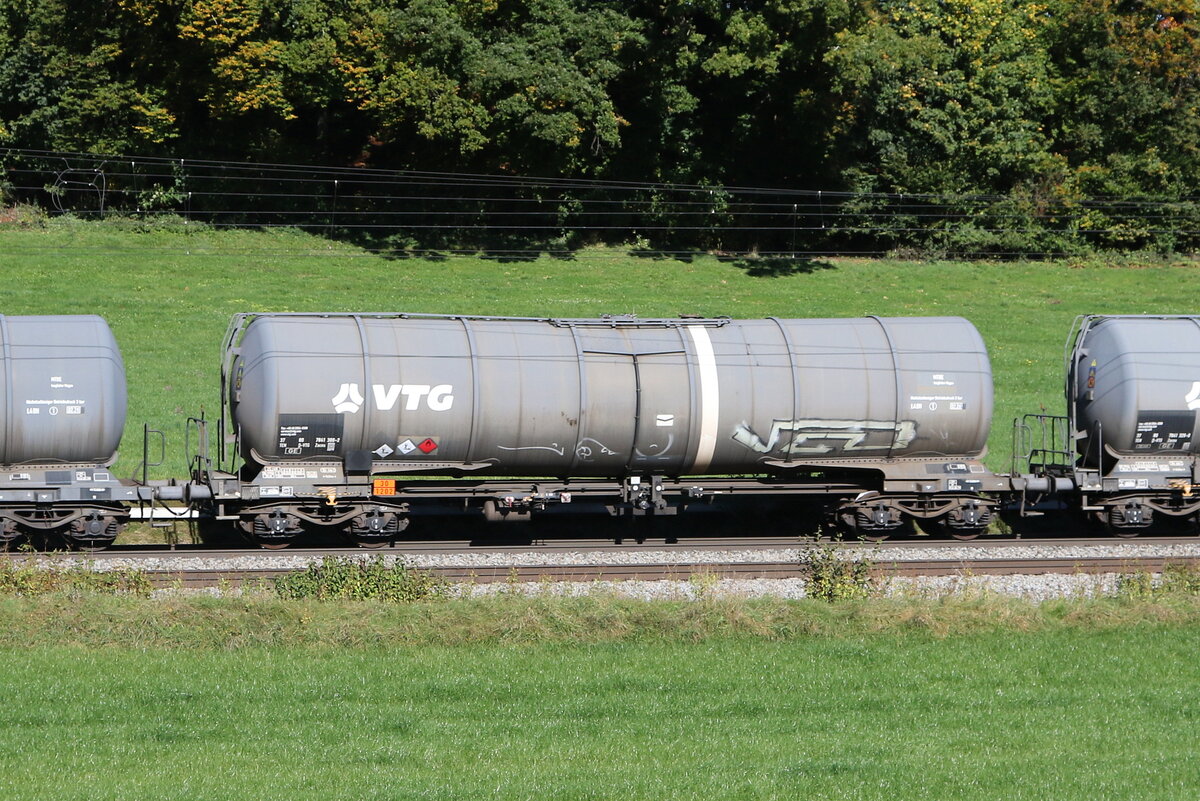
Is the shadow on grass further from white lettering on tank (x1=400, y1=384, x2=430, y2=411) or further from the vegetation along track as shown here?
white lettering on tank (x1=400, y1=384, x2=430, y2=411)

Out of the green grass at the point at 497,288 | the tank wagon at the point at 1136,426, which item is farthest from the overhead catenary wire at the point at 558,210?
the tank wagon at the point at 1136,426

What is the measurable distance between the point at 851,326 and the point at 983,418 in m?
2.83

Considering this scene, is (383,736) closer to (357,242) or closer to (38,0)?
(357,242)

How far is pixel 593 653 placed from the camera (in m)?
16.7

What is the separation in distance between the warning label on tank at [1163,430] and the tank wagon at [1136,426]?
0.02 metres

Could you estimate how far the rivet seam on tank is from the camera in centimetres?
2216

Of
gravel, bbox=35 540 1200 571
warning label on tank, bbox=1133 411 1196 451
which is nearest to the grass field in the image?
gravel, bbox=35 540 1200 571

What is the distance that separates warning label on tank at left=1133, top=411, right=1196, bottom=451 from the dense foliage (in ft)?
84.5

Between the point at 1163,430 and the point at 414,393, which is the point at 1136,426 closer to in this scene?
the point at 1163,430

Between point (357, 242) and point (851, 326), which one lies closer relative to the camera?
point (851, 326)

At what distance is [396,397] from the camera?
21.2m

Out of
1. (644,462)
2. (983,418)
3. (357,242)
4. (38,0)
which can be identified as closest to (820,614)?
(644,462)

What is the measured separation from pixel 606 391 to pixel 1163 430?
33.8ft

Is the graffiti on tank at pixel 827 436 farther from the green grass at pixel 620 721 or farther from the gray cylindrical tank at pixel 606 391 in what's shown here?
the green grass at pixel 620 721
